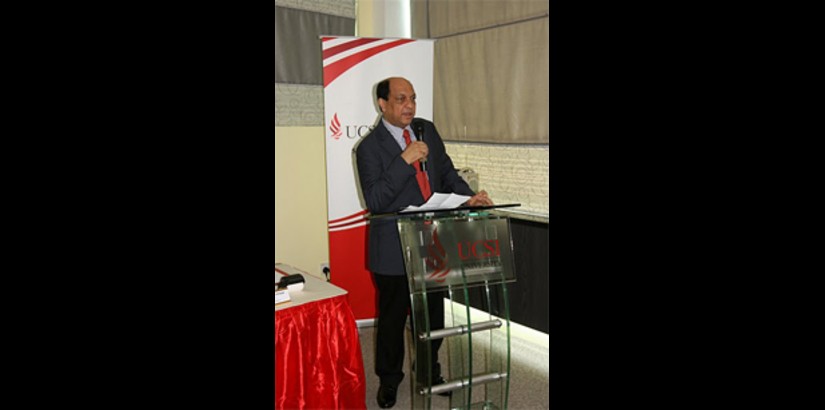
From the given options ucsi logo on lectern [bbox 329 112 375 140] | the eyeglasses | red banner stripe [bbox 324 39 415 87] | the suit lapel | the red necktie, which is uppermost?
red banner stripe [bbox 324 39 415 87]

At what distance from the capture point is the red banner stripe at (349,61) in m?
Result: 3.80

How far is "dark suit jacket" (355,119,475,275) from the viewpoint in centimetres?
271

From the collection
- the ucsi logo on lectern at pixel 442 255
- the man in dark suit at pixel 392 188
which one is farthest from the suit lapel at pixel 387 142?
the ucsi logo on lectern at pixel 442 255

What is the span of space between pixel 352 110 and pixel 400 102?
41.2 inches

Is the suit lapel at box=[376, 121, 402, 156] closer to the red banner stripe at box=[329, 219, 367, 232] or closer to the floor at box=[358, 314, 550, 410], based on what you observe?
the floor at box=[358, 314, 550, 410]

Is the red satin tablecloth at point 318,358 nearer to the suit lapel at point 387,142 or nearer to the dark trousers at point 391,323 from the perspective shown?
the dark trousers at point 391,323

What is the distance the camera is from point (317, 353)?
8.30 feet

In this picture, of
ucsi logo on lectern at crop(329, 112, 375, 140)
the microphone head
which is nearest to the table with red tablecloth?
the microphone head

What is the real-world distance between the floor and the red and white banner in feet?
1.72

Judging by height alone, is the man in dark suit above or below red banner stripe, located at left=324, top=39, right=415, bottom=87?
below

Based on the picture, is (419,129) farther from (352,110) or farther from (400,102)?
(352,110)
